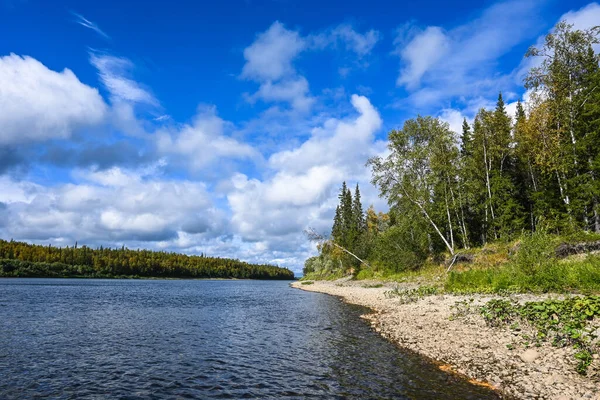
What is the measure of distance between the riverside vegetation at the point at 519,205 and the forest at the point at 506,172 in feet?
0.46

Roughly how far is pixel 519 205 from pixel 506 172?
7.36 metres

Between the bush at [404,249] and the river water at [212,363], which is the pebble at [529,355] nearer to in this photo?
the river water at [212,363]

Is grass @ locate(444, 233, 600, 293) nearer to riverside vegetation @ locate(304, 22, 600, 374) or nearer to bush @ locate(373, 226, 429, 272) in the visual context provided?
riverside vegetation @ locate(304, 22, 600, 374)

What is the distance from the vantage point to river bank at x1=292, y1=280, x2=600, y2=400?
36.6 feet

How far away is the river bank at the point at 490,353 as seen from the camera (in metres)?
11.2

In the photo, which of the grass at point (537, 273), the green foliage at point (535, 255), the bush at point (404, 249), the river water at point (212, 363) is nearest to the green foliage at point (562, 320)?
the river water at point (212, 363)

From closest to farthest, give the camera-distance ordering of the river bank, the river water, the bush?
the river bank, the river water, the bush

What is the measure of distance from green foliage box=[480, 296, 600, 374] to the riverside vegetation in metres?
0.05

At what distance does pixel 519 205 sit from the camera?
46.0 m

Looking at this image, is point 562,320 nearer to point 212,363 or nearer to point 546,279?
point 546,279

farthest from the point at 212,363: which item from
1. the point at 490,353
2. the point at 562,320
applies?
the point at 562,320

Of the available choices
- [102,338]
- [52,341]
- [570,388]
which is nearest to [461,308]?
[570,388]

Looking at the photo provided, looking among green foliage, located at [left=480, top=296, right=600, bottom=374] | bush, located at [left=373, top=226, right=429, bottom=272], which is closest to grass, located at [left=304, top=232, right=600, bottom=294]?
green foliage, located at [left=480, top=296, right=600, bottom=374]

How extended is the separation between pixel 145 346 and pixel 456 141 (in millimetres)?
45450
